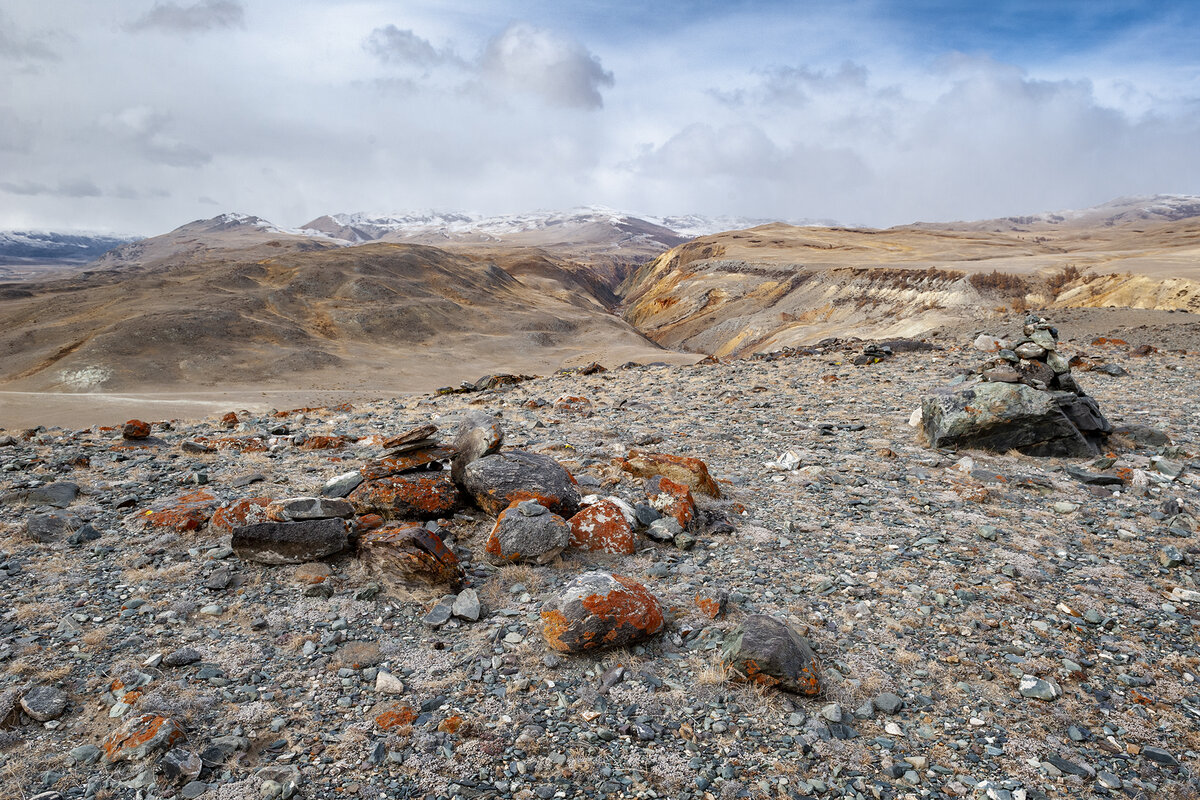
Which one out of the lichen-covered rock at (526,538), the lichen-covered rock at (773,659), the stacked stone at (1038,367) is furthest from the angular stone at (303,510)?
the stacked stone at (1038,367)

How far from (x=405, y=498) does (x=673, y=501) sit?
11.2ft

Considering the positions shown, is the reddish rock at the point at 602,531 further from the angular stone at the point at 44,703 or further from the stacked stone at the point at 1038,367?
the stacked stone at the point at 1038,367

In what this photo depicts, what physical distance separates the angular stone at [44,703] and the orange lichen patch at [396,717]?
228cm

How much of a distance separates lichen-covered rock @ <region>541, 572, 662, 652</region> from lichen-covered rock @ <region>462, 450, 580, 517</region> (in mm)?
2023

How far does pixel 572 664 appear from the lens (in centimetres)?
495

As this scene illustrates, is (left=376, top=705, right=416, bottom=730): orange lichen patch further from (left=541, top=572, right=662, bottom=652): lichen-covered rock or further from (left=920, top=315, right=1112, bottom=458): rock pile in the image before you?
(left=920, top=315, right=1112, bottom=458): rock pile

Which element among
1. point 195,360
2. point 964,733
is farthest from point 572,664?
point 195,360

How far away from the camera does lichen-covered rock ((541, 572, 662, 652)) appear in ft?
16.5

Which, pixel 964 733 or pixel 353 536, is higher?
pixel 353 536

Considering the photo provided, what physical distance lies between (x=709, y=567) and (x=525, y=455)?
9.38 feet

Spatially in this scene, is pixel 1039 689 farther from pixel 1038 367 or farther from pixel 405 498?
pixel 1038 367

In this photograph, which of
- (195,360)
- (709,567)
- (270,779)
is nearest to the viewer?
(270,779)

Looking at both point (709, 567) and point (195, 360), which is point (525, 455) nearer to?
point (709, 567)

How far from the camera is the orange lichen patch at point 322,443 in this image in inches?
439
